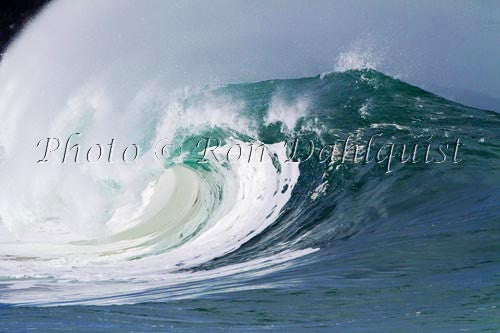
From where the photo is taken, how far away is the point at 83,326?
4.81 meters

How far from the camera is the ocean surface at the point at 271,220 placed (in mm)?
5105

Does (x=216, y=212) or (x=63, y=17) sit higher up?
(x=63, y=17)

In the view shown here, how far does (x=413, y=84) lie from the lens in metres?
10.7

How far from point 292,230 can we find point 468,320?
121 inches

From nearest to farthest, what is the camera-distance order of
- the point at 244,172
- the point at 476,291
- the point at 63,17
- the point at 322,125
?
the point at 476,291
the point at 244,172
the point at 322,125
the point at 63,17

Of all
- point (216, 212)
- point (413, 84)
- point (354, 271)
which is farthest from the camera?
point (413, 84)

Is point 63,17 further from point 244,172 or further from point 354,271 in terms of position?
point 354,271

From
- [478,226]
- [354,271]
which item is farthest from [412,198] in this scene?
[354,271]

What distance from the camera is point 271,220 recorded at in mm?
7828

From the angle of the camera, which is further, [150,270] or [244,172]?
[244,172]

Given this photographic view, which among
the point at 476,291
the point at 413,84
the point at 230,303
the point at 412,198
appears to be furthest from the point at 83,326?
the point at 413,84

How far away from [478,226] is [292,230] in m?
1.88

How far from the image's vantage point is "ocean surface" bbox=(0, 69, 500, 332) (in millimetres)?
5105

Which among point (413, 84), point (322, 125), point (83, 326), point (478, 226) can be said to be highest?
point (413, 84)
